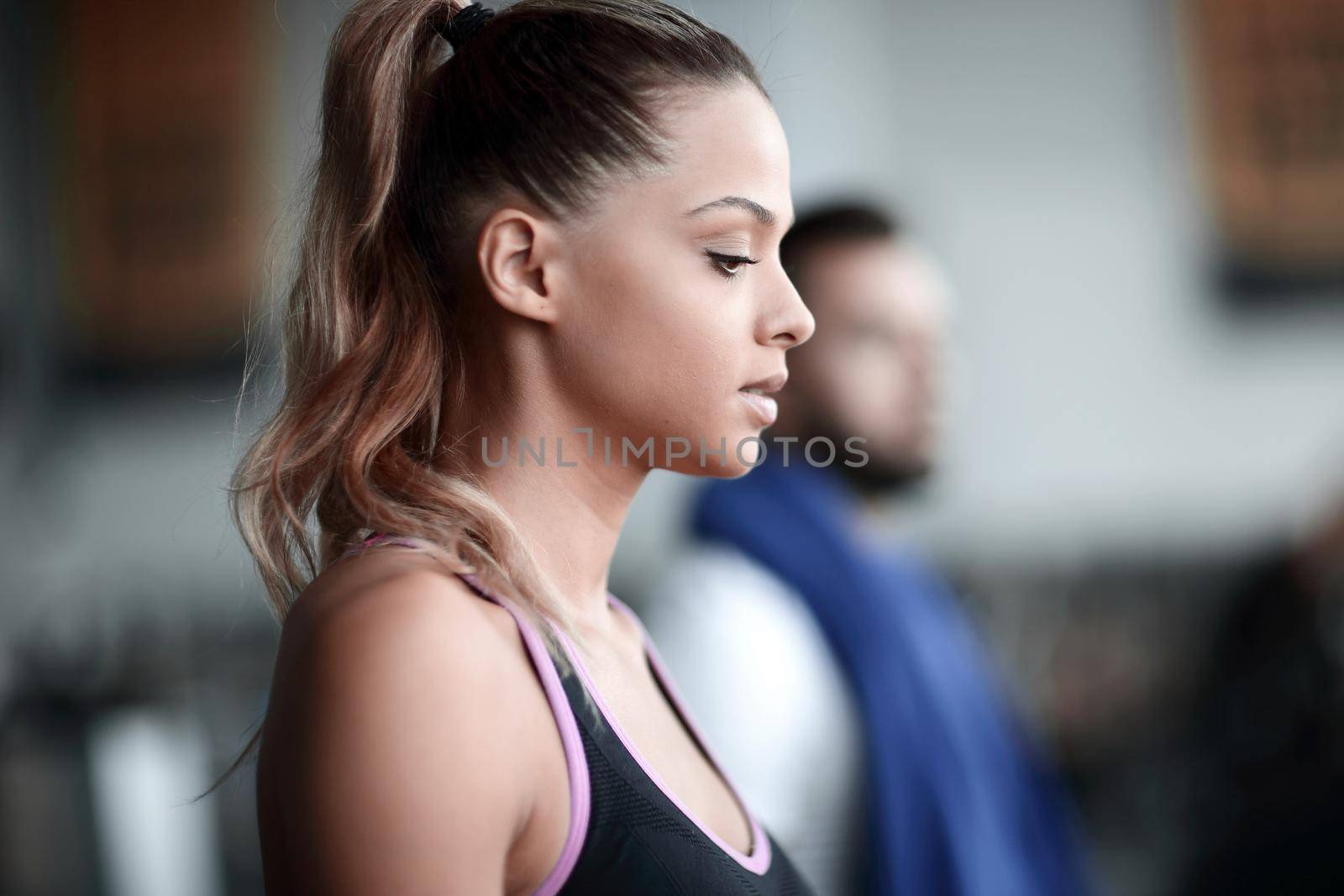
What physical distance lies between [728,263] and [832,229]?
80 cm

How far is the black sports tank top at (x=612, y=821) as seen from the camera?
498 millimetres

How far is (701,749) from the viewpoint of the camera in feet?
2.23

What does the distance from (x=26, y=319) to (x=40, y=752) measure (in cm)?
104

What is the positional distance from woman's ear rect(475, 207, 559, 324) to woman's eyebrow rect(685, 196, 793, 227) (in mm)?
73

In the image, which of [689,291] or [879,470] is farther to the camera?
[879,470]

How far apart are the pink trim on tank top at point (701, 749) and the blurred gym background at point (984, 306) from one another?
5.57 ft

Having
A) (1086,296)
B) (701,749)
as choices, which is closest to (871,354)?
(701,749)

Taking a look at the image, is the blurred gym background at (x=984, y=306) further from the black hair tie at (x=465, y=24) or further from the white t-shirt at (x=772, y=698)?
the black hair tie at (x=465, y=24)

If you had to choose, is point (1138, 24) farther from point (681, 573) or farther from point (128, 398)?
point (128, 398)

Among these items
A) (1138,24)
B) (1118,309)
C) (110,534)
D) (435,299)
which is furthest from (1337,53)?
(110,534)

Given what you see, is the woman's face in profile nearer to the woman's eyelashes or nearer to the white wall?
the woman's eyelashes

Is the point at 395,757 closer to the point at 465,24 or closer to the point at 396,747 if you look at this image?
the point at 396,747

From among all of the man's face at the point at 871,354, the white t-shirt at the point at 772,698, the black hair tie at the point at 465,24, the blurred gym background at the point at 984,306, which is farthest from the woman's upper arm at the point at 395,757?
the blurred gym background at the point at 984,306

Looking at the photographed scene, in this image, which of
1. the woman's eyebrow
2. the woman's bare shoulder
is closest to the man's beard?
the woman's eyebrow
